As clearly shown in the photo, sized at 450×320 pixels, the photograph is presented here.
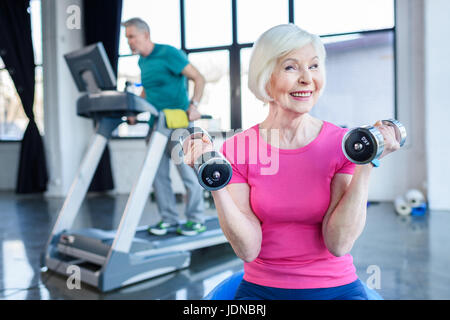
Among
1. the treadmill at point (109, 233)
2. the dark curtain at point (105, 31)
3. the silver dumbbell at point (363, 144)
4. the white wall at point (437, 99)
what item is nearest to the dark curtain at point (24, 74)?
the dark curtain at point (105, 31)

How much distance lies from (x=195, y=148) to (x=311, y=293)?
1.38ft

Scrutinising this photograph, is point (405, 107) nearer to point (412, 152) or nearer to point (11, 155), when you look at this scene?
point (412, 152)

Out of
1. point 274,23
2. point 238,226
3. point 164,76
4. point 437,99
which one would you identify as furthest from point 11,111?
point 238,226

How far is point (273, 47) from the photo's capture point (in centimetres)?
87

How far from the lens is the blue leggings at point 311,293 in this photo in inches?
35.4

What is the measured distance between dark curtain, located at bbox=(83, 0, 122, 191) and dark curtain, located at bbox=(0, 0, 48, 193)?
2.50ft

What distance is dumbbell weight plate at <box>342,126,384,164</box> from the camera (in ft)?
2.36

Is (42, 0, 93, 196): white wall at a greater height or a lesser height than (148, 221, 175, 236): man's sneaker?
greater

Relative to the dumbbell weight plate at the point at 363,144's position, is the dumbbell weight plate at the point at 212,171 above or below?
below

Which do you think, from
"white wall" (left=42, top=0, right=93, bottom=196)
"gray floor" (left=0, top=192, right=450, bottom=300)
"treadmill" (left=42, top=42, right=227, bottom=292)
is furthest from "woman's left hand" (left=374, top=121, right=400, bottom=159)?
"white wall" (left=42, top=0, right=93, bottom=196)

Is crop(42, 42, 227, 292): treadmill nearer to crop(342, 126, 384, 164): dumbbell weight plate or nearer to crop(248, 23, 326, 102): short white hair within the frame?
crop(248, 23, 326, 102): short white hair

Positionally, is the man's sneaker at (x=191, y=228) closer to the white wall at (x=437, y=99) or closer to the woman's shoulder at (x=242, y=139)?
the woman's shoulder at (x=242, y=139)

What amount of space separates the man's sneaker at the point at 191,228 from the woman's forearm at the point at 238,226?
1.75 metres
